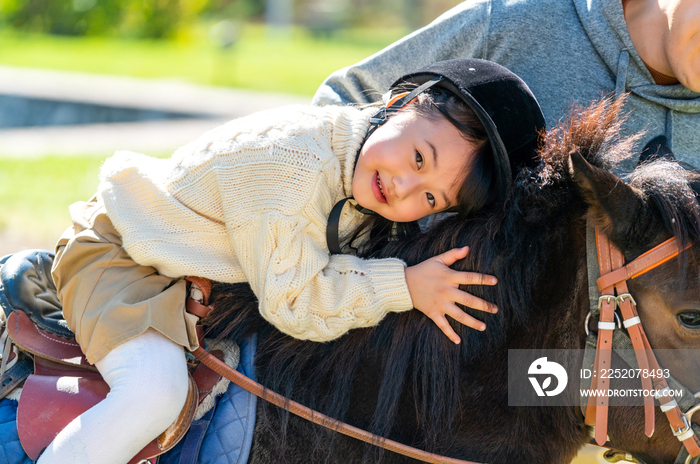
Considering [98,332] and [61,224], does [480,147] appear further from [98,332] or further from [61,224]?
[61,224]

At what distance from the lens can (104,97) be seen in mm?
10609

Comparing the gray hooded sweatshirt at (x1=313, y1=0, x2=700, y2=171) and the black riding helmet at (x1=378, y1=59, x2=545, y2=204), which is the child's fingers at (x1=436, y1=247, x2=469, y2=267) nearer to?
the black riding helmet at (x1=378, y1=59, x2=545, y2=204)

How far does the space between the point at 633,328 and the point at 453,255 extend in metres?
0.47

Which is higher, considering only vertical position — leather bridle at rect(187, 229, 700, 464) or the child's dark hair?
the child's dark hair

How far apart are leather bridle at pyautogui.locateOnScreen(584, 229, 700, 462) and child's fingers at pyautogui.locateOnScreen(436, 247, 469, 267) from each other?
0.33m

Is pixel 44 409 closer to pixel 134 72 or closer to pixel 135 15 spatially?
pixel 134 72

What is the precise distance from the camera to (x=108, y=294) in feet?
5.91

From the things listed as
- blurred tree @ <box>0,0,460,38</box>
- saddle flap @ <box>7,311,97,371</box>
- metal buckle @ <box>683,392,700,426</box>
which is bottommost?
blurred tree @ <box>0,0,460,38</box>

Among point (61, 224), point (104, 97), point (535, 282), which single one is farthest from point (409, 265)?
point (104, 97)

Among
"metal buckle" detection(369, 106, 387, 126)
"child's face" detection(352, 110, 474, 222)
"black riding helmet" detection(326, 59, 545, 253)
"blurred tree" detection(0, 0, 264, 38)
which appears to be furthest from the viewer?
"blurred tree" detection(0, 0, 264, 38)

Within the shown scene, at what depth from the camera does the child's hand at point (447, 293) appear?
5.49 feet

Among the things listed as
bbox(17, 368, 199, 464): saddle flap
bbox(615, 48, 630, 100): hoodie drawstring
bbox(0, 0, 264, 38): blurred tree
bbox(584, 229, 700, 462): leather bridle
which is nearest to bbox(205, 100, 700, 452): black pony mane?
bbox(584, 229, 700, 462): leather bridle

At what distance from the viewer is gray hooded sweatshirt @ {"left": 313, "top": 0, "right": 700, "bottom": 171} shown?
2260 mm

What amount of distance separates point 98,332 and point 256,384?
44 cm
